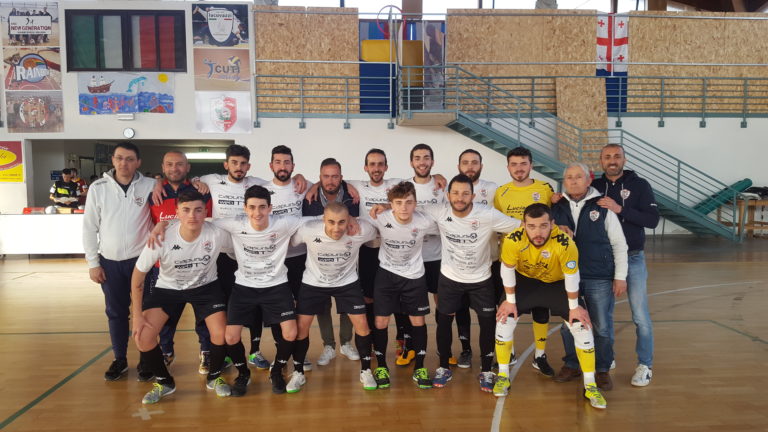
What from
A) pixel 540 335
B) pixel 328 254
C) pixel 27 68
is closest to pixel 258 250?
pixel 328 254

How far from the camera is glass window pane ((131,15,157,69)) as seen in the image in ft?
42.1

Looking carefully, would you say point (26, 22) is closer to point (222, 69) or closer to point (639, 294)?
point (222, 69)

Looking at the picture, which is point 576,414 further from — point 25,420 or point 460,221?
point 25,420

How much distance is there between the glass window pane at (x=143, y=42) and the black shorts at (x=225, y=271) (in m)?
10.2

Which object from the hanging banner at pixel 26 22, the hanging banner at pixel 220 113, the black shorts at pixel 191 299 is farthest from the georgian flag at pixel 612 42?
the hanging banner at pixel 26 22

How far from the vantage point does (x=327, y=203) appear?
454cm

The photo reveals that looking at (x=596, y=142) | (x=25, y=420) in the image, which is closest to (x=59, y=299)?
(x=25, y=420)

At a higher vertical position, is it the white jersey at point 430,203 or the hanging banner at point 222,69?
the hanging banner at point 222,69

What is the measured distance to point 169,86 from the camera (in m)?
12.9

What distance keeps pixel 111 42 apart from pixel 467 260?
12.3 m

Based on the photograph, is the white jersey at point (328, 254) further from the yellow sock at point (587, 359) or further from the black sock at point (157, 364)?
the yellow sock at point (587, 359)

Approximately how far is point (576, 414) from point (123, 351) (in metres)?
3.75

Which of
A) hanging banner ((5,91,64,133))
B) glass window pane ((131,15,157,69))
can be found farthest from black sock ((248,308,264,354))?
hanging banner ((5,91,64,133))

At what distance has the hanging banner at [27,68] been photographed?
12.6 m
